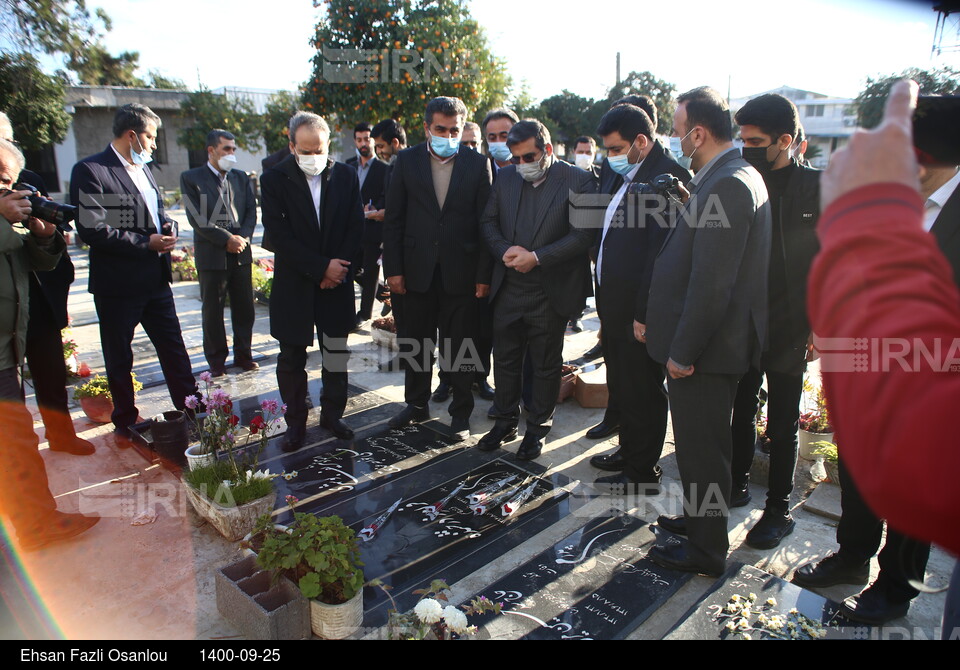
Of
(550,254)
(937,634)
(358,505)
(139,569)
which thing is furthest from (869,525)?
(139,569)

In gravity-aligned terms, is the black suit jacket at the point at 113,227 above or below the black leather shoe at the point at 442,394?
above

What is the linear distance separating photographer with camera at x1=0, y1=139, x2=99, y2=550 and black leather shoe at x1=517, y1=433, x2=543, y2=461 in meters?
2.57

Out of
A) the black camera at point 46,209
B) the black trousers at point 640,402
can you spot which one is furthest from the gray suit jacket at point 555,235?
the black camera at point 46,209

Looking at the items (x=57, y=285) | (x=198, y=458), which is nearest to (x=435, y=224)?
(x=198, y=458)

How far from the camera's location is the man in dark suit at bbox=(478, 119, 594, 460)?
3980 millimetres

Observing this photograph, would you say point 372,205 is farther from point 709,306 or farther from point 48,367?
point 709,306

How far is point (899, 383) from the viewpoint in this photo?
0.85 metres

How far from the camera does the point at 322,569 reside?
8.05ft

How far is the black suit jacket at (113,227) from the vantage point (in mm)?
3850

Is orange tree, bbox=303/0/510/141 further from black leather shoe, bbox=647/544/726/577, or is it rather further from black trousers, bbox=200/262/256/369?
black leather shoe, bbox=647/544/726/577

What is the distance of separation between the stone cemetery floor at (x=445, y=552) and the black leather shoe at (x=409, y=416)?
9 cm

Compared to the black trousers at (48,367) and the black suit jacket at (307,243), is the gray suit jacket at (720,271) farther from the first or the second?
the black trousers at (48,367)

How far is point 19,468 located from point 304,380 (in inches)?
67.0
